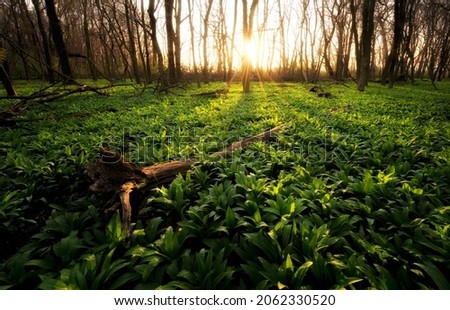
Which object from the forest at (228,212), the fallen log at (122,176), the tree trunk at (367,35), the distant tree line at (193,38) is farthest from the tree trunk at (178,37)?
the fallen log at (122,176)

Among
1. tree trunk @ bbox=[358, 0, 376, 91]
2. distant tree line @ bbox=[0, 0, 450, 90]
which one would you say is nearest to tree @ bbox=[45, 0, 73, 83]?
distant tree line @ bbox=[0, 0, 450, 90]

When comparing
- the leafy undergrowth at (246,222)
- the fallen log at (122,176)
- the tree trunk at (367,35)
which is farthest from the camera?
the tree trunk at (367,35)

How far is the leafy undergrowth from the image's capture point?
1861 mm

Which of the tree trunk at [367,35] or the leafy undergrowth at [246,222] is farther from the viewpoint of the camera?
the tree trunk at [367,35]

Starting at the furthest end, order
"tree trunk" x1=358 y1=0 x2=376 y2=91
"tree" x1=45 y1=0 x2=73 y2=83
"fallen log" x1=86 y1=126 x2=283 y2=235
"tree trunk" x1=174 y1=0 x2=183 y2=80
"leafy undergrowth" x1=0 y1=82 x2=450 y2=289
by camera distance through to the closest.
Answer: "tree trunk" x1=174 y1=0 x2=183 y2=80
"tree trunk" x1=358 y1=0 x2=376 y2=91
"tree" x1=45 y1=0 x2=73 y2=83
"fallen log" x1=86 y1=126 x2=283 y2=235
"leafy undergrowth" x1=0 y1=82 x2=450 y2=289

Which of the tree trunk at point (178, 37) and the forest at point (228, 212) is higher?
the tree trunk at point (178, 37)

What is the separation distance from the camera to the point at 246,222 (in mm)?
2383

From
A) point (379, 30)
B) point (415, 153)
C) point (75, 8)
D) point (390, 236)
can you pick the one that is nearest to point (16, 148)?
point (390, 236)

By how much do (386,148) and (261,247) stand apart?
11.6 ft

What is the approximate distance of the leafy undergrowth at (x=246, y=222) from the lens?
186 centimetres

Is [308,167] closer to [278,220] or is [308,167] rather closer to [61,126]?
[278,220]

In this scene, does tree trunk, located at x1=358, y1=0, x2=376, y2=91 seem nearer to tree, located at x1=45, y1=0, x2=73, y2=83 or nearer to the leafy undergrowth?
the leafy undergrowth

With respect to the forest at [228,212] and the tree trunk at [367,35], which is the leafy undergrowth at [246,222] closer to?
the forest at [228,212]

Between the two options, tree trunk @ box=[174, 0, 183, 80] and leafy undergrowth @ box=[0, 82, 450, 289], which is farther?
tree trunk @ box=[174, 0, 183, 80]
